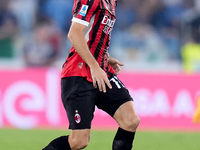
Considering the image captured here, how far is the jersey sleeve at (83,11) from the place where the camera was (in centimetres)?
486

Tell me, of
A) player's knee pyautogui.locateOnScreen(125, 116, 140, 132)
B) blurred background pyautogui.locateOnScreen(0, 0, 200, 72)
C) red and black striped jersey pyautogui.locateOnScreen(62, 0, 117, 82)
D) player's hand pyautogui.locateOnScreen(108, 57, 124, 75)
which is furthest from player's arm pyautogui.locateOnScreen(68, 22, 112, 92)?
blurred background pyautogui.locateOnScreen(0, 0, 200, 72)

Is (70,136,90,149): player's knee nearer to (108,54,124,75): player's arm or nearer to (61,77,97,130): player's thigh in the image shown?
(61,77,97,130): player's thigh

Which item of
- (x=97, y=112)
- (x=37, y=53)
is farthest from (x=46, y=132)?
(x=37, y=53)

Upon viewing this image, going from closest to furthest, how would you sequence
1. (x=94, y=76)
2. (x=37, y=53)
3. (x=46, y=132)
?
1. (x=94, y=76)
2. (x=46, y=132)
3. (x=37, y=53)

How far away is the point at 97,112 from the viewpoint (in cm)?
1030

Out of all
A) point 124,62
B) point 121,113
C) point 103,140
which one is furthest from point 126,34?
point 121,113

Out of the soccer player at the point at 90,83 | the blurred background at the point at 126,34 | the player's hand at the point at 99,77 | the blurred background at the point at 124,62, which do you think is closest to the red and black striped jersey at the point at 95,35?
the soccer player at the point at 90,83

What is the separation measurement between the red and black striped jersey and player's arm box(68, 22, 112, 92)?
12 cm

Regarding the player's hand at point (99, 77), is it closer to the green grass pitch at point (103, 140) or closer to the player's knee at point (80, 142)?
the player's knee at point (80, 142)

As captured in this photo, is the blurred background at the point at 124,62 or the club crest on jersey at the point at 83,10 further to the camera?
the blurred background at the point at 124,62

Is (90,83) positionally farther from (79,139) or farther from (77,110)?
(79,139)

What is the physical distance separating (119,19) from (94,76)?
8704 mm

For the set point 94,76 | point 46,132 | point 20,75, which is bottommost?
point 46,132

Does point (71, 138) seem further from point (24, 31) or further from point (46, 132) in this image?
point (24, 31)
